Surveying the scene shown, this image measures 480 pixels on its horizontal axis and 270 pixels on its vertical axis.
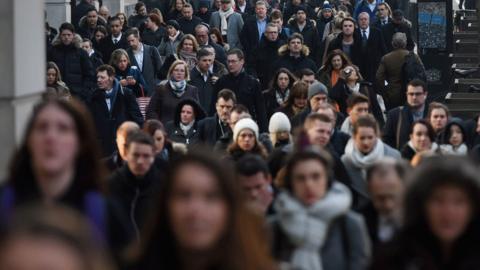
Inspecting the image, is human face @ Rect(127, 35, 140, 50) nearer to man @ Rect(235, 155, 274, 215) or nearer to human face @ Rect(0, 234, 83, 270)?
man @ Rect(235, 155, 274, 215)

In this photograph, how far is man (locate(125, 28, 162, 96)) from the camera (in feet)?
67.6

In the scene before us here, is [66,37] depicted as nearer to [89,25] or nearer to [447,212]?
[89,25]

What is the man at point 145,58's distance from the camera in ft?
67.6

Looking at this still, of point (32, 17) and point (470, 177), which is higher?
point (32, 17)

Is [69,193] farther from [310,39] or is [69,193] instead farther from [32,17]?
[310,39]

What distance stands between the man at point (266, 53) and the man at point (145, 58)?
138cm

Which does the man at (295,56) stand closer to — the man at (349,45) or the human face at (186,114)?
the man at (349,45)

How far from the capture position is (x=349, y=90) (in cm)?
1758

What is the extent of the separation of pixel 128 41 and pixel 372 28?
11.8ft

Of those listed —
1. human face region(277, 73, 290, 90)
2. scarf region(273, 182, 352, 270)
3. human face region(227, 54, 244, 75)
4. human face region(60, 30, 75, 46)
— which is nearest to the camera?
scarf region(273, 182, 352, 270)

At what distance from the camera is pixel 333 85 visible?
1816cm

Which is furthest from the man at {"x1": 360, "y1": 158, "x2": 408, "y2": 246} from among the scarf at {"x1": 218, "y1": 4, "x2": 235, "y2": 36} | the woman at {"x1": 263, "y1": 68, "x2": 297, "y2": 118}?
the scarf at {"x1": 218, "y1": 4, "x2": 235, "y2": 36}

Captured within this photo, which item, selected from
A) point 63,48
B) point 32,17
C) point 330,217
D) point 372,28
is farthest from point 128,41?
point 330,217

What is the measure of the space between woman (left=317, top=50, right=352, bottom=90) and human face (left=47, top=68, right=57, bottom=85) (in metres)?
3.24
